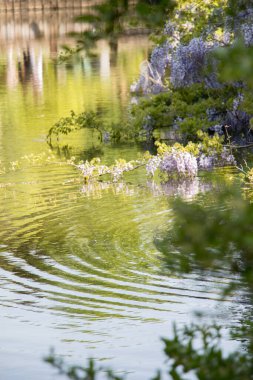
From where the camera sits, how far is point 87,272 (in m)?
8.86

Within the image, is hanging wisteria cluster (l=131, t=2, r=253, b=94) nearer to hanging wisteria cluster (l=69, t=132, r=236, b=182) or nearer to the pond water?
the pond water

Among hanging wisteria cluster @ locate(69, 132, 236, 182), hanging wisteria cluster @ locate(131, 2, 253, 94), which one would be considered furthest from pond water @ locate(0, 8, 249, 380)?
hanging wisteria cluster @ locate(131, 2, 253, 94)

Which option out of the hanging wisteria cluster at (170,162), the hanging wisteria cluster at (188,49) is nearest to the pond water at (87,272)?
the hanging wisteria cluster at (170,162)

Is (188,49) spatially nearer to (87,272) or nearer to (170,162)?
(170,162)

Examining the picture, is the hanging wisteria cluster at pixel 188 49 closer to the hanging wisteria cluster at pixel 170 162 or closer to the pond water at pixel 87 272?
the pond water at pixel 87 272

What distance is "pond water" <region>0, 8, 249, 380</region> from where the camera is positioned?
686 cm

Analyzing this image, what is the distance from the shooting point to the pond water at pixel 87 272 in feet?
22.5

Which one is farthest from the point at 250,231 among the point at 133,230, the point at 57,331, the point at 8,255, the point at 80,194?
the point at 80,194

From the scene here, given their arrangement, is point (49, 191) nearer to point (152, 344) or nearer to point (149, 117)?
point (149, 117)

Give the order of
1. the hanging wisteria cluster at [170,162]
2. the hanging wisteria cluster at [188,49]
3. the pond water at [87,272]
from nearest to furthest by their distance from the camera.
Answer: the pond water at [87,272]
the hanging wisteria cluster at [170,162]
the hanging wisteria cluster at [188,49]

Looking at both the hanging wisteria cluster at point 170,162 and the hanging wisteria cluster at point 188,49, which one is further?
the hanging wisteria cluster at point 188,49

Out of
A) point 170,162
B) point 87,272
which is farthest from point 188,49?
point 87,272

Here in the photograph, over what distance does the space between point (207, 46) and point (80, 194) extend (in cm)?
477

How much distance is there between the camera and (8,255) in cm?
962
